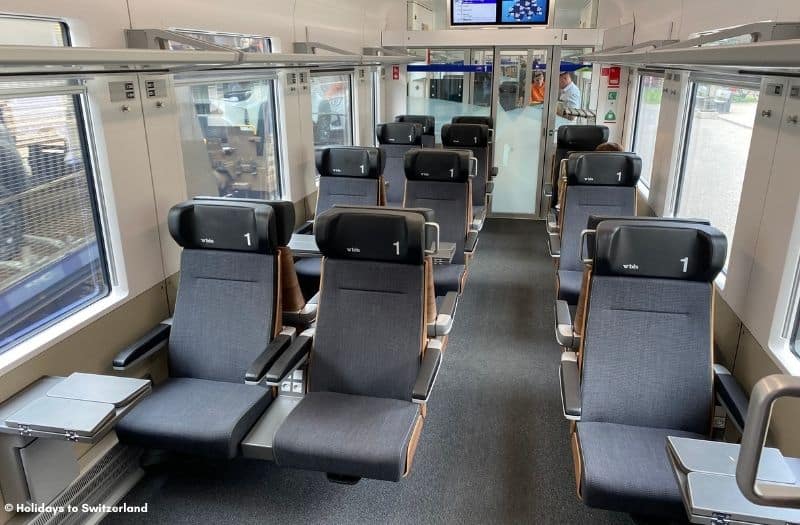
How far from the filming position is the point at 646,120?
657 centimetres

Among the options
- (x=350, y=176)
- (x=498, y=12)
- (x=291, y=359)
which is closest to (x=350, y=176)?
(x=350, y=176)

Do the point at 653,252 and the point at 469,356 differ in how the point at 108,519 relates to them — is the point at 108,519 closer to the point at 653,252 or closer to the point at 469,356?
the point at 469,356

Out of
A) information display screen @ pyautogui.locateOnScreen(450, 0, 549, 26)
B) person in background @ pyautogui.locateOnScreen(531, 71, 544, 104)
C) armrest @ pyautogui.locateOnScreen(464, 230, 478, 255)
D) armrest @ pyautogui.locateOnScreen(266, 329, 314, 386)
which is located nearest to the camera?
armrest @ pyautogui.locateOnScreen(266, 329, 314, 386)

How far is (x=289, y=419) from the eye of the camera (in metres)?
2.54

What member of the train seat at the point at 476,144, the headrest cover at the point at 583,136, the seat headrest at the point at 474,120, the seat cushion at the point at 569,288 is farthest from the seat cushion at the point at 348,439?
the seat headrest at the point at 474,120

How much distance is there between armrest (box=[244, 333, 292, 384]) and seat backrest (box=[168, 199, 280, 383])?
77mm

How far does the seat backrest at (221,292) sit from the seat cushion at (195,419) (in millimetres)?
184

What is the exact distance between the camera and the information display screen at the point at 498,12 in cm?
694

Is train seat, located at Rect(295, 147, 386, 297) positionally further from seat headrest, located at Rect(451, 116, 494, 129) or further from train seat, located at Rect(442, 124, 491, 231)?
seat headrest, located at Rect(451, 116, 494, 129)

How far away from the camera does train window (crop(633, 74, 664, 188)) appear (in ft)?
19.7

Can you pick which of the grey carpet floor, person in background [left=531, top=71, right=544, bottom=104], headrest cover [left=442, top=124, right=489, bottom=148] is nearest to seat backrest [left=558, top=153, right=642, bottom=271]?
the grey carpet floor

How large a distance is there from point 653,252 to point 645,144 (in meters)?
4.58

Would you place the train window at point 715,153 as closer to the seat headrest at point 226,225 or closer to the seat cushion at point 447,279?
the seat cushion at point 447,279

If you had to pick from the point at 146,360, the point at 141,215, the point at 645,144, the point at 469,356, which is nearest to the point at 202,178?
the point at 141,215
